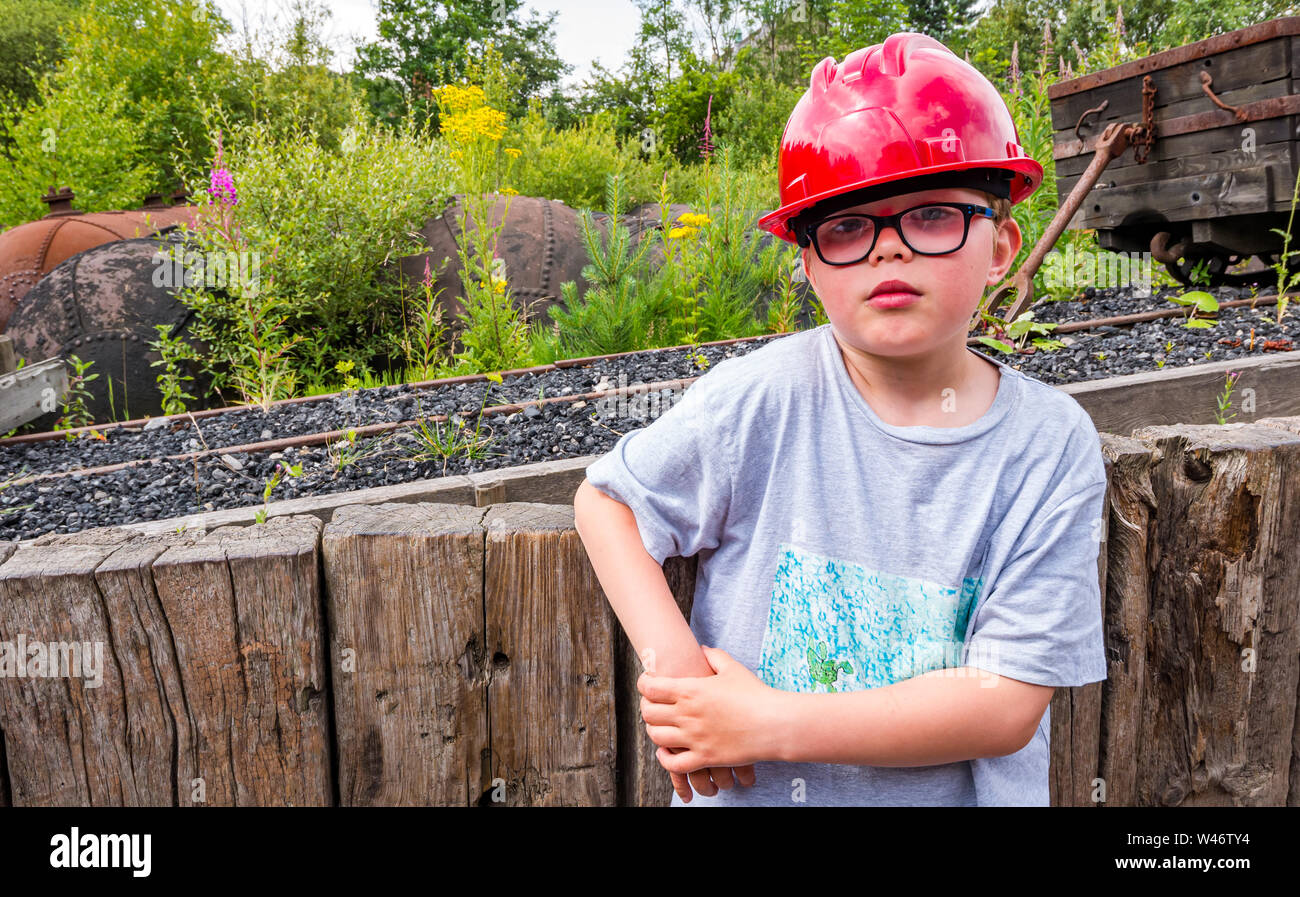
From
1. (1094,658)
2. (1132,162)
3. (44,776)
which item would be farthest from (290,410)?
(1132,162)

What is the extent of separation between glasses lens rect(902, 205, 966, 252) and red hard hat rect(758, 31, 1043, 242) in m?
0.03

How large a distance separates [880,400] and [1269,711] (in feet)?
4.06

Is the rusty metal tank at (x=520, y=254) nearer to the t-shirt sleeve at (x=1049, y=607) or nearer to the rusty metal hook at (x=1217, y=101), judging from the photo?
the rusty metal hook at (x=1217, y=101)

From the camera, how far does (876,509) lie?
1188 millimetres

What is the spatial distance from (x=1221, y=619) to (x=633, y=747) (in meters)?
Answer: 1.17

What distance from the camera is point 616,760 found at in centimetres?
156

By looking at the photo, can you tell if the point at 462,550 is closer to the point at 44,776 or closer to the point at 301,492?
the point at 44,776

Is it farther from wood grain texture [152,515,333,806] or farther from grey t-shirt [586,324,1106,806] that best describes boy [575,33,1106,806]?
wood grain texture [152,515,333,806]

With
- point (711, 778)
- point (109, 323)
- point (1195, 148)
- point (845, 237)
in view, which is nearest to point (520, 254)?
point (109, 323)

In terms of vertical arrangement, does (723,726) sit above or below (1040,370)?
below

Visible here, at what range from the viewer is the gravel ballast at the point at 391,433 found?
2.62m

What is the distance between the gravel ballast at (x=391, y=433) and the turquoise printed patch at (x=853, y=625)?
168 cm

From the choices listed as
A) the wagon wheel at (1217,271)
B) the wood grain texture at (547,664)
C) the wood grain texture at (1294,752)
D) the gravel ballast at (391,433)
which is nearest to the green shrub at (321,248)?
the gravel ballast at (391,433)
